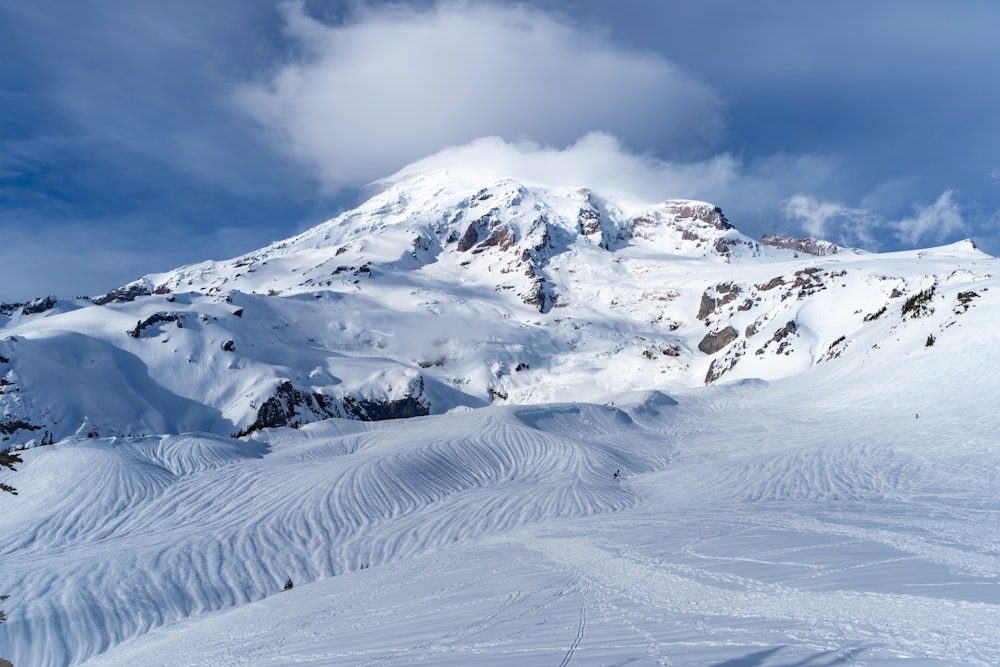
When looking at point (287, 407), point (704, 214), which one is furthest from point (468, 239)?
point (287, 407)

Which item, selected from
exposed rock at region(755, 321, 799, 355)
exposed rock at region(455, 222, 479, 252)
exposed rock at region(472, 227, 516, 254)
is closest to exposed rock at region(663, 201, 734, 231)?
exposed rock at region(472, 227, 516, 254)

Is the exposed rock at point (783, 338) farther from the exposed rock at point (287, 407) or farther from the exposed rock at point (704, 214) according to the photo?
the exposed rock at point (704, 214)

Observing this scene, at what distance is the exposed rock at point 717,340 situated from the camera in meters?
93.7

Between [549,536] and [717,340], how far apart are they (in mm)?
90535

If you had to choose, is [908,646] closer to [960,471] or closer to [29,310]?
[960,471]

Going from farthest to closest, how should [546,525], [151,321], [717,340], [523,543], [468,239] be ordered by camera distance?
[468,239], [717,340], [151,321], [546,525], [523,543]

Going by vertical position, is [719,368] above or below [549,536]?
above

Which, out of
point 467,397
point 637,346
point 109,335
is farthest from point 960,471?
point 637,346

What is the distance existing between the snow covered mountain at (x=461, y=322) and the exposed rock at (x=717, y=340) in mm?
379

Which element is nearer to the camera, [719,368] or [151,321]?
[151,321]

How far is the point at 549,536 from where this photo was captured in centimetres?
1292

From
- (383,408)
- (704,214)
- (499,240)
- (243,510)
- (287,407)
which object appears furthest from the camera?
(704,214)

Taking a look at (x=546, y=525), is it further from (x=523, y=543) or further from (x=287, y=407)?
(x=287, y=407)

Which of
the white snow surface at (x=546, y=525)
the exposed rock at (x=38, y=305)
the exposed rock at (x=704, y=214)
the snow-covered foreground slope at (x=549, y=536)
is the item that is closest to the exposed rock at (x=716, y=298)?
the white snow surface at (x=546, y=525)
